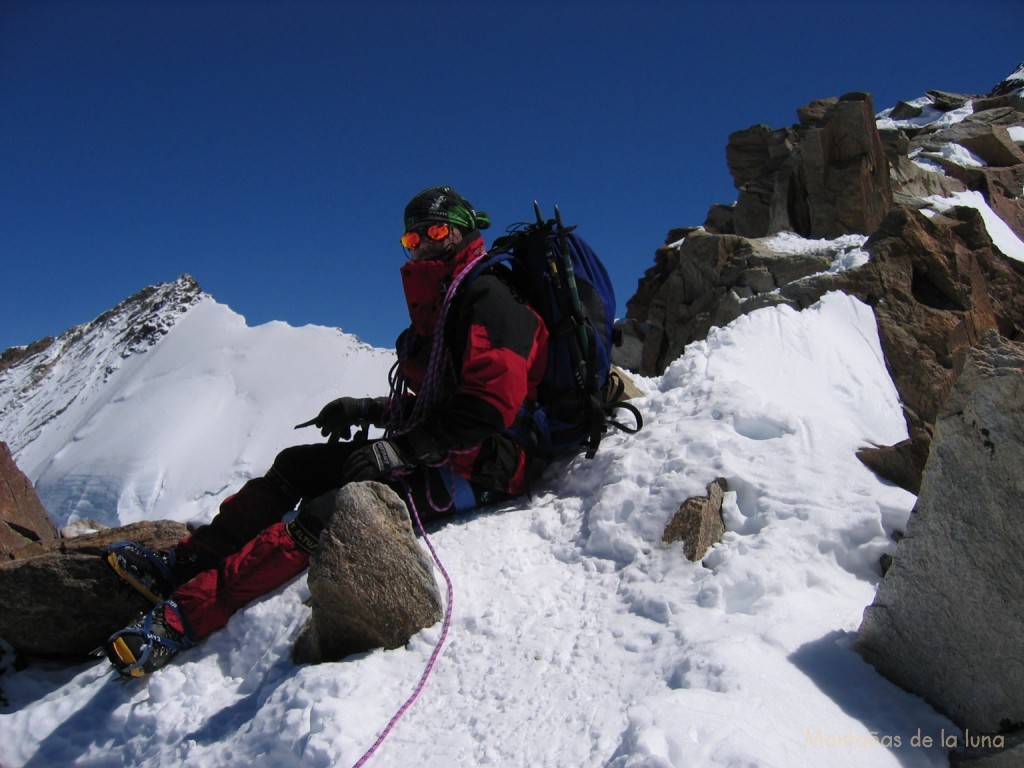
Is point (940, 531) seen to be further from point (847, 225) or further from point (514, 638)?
point (847, 225)

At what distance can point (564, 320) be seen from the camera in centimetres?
489

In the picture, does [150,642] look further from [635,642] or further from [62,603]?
[635,642]

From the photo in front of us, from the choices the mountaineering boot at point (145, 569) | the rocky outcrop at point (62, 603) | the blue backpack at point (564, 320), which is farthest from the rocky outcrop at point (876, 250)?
the rocky outcrop at point (62, 603)

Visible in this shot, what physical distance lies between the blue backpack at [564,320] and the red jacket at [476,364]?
0.14 meters

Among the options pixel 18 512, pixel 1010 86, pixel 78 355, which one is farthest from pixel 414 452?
pixel 78 355

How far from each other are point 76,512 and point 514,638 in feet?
207

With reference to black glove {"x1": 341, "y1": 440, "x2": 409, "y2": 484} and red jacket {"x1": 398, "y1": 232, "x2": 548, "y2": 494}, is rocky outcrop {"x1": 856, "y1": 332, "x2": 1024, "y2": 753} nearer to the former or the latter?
red jacket {"x1": 398, "y1": 232, "x2": 548, "y2": 494}

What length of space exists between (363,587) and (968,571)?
295cm

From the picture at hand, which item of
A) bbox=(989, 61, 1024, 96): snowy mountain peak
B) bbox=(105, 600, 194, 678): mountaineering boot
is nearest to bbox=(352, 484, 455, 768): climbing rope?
bbox=(105, 600, 194, 678): mountaineering boot

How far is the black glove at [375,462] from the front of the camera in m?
4.25

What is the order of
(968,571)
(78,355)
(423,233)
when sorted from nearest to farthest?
(968,571), (423,233), (78,355)

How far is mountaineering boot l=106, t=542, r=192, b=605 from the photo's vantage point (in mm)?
4344

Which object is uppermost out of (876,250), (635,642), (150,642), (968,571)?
(876,250)

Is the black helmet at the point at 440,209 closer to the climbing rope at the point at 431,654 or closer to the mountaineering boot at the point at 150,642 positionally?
the climbing rope at the point at 431,654
